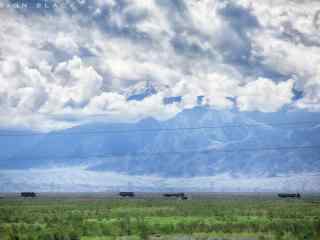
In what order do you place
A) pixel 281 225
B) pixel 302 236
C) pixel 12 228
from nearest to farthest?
pixel 302 236
pixel 12 228
pixel 281 225

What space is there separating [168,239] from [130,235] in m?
4.72

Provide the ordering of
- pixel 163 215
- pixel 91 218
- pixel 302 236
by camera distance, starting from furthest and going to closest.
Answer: pixel 163 215
pixel 91 218
pixel 302 236

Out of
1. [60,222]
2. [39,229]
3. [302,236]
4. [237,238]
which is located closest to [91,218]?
[60,222]

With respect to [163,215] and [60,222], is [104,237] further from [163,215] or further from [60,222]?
[163,215]

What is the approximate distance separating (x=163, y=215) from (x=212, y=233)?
25.4 metres

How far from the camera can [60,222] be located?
2628 inches

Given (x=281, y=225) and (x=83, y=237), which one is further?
(x=281, y=225)

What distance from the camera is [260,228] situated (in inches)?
2416

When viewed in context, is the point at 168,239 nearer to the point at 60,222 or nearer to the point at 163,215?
the point at 60,222

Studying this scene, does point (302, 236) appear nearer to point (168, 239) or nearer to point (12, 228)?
point (168, 239)

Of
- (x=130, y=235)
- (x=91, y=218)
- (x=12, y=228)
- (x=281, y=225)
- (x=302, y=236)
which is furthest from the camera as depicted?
(x=91, y=218)

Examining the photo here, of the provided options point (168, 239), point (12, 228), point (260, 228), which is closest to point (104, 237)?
point (168, 239)

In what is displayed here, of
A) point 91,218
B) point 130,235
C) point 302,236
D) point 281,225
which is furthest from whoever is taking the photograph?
point 91,218

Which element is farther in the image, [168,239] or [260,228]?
[260,228]
